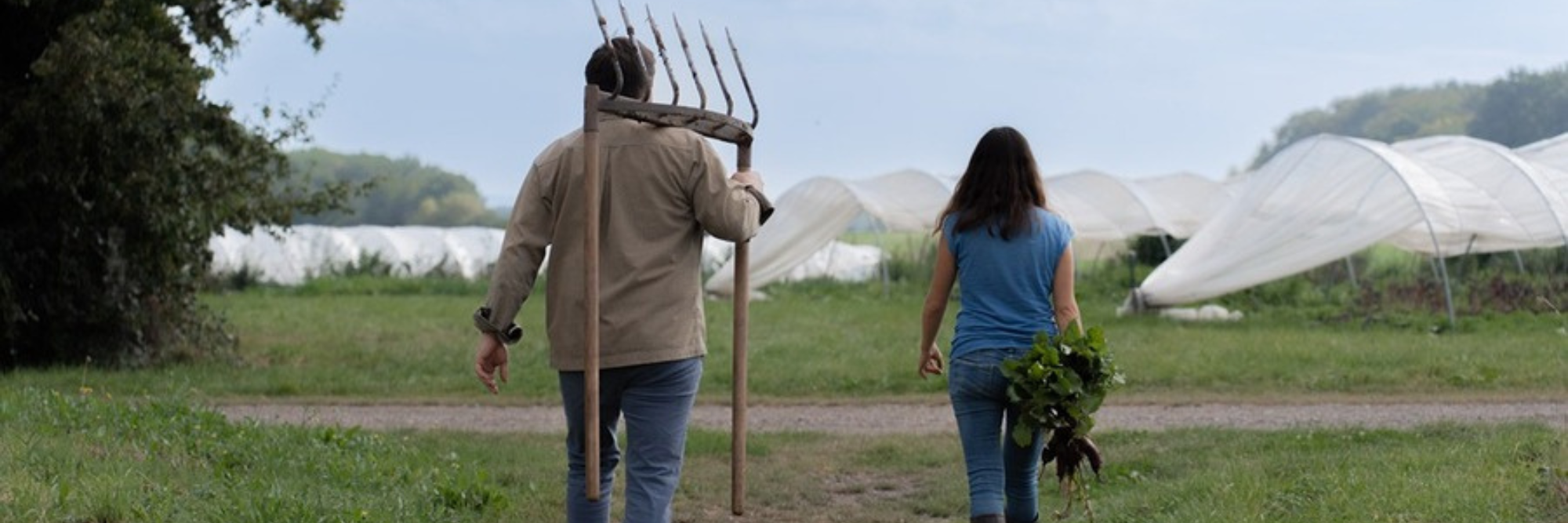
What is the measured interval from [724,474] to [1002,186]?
163 inches

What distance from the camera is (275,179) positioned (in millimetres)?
18281

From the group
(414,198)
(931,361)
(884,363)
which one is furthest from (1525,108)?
(931,361)

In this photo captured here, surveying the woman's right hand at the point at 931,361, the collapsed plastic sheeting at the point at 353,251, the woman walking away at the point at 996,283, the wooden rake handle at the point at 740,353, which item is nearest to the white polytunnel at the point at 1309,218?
the woman's right hand at the point at 931,361

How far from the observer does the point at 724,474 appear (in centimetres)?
1030

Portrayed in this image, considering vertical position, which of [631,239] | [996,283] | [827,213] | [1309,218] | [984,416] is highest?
[827,213]

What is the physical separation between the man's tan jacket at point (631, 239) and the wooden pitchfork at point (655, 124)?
0.08 metres

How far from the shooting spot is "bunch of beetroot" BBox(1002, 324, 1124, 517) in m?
6.34

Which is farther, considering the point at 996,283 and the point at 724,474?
the point at 724,474

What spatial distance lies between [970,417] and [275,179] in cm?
1286

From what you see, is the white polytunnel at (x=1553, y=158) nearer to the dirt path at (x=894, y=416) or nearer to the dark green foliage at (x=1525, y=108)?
the dirt path at (x=894, y=416)

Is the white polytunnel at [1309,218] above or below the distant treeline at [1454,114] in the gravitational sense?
below

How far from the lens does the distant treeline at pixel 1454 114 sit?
5748cm

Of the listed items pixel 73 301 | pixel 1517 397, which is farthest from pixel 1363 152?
pixel 73 301

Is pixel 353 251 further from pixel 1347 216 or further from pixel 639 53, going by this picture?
pixel 639 53
